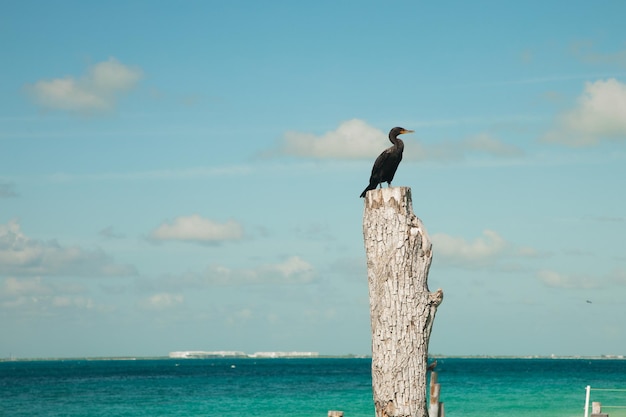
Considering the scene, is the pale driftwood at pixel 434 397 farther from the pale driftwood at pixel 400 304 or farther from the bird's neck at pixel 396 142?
the pale driftwood at pixel 400 304

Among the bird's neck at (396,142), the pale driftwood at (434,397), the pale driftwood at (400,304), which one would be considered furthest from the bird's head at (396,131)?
the pale driftwood at (434,397)

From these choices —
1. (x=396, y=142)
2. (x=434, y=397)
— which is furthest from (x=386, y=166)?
(x=434, y=397)

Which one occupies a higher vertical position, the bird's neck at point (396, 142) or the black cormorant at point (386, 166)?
the bird's neck at point (396, 142)

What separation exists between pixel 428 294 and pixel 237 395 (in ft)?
168

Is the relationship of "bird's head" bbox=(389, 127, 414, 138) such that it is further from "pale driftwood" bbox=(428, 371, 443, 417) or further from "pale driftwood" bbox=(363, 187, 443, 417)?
"pale driftwood" bbox=(428, 371, 443, 417)

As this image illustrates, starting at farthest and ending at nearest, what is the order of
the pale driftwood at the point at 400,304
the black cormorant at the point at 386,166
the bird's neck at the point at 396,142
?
the bird's neck at the point at 396,142 → the black cormorant at the point at 386,166 → the pale driftwood at the point at 400,304

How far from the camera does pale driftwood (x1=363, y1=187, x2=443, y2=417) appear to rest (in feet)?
30.8

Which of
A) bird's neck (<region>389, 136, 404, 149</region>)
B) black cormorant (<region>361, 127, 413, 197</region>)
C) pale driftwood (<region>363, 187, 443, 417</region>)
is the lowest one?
pale driftwood (<region>363, 187, 443, 417</region>)

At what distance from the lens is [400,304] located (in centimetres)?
941

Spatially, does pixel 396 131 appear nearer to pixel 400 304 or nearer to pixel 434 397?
pixel 400 304

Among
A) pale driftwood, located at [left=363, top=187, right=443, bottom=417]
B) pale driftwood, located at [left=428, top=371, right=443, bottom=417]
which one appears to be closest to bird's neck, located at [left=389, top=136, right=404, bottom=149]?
pale driftwood, located at [left=363, top=187, right=443, bottom=417]

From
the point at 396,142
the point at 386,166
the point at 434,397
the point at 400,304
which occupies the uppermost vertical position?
the point at 396,142

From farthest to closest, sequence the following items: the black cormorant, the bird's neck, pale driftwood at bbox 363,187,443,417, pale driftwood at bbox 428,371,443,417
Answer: pale driftwood at bbox 428,371,443,417, the bird's neck, the black cormorant, pale driftwood at bbox 363,187,443,417

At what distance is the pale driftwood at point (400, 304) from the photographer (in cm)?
938
